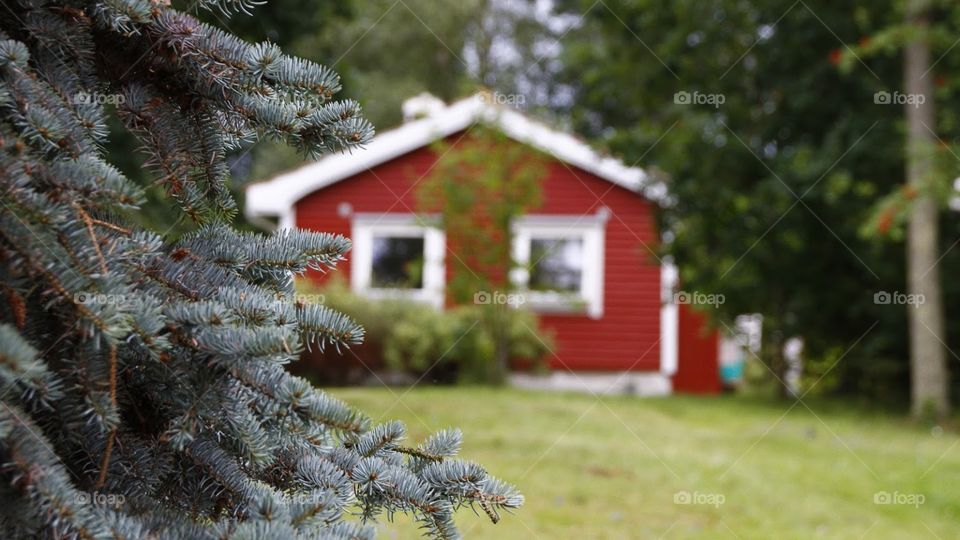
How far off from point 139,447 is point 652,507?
4610 millimetres

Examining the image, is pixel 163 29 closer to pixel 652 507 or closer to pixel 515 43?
pixel 652 507

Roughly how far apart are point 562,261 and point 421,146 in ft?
10.7

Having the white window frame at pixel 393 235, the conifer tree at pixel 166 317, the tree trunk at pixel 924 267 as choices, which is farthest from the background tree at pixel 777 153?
the conifer tree at pixel 166 317

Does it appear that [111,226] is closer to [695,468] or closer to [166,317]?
[166,317]

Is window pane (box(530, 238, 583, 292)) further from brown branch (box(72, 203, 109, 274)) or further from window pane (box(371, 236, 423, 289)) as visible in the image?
brown branch (box(72, 203, 109, 274))

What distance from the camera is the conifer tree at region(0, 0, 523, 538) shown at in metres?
1.02

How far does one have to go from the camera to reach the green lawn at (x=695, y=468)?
5.08m

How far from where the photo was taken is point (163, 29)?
1.31m

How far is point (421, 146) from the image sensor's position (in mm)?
16016

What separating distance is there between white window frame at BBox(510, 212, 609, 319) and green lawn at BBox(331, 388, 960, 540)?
4.31 metres

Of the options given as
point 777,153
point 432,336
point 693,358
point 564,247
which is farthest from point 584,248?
point 777,153

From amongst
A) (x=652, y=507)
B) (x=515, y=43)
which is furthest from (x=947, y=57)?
(x=515, y=43)

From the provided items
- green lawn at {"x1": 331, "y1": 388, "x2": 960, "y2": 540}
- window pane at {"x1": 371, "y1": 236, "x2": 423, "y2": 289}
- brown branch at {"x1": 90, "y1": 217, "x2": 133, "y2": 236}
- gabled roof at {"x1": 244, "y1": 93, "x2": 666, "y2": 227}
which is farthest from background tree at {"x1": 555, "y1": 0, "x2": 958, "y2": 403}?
brown branch at {"x1": 90, "y1": 217, "x2": 133, "y2": 236}

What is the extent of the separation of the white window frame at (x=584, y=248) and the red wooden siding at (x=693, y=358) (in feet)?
5.15
